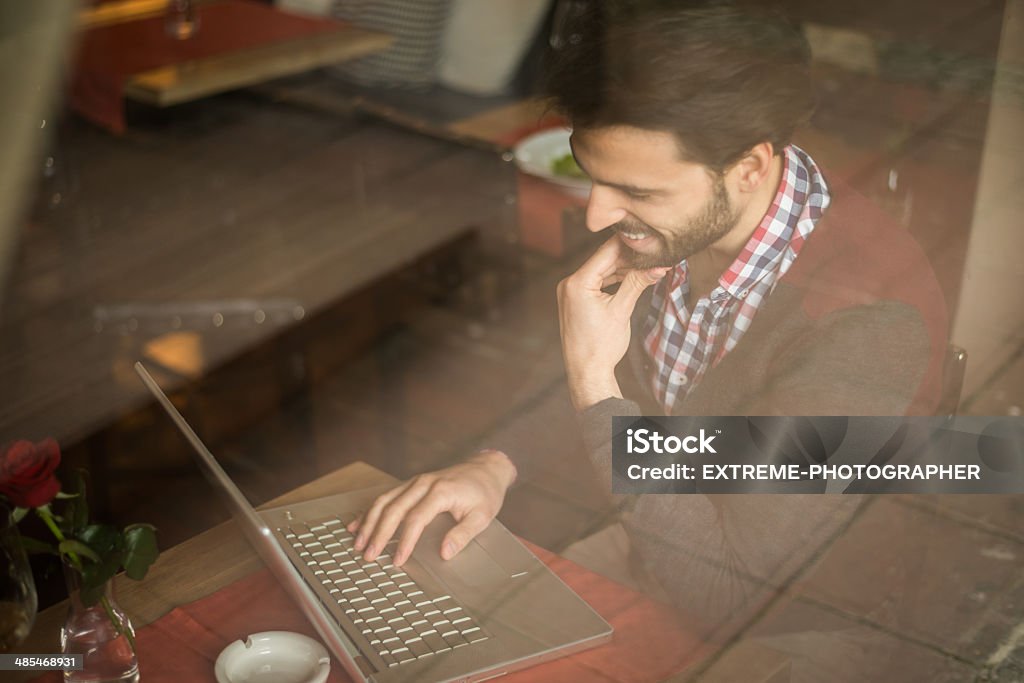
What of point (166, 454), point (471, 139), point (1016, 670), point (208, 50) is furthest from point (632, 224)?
point (208, 50)

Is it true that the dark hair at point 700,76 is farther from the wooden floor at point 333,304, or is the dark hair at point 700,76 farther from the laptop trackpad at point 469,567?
the laptop trackpad at point 469,567

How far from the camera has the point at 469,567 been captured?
947 millimetres

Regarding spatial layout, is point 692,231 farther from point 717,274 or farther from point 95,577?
point 95,577

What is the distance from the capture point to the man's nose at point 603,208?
836 millimetres

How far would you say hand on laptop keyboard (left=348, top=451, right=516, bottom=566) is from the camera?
0.95 metres

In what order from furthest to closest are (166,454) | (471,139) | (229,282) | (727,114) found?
1. (229,282)
2. (471,139)
3. (166,454)
4. (727,114)

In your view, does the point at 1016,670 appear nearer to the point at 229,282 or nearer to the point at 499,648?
the point at 499,648

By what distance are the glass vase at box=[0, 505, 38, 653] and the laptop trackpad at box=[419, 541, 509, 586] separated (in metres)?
0.33

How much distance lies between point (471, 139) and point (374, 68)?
52 cm

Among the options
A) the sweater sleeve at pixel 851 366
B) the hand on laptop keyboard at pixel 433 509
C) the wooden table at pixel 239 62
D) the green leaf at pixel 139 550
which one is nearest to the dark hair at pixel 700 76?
the sweater sleeve at pixel 851 366

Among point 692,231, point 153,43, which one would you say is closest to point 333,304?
point 153,43

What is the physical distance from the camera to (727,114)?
31.4 inches

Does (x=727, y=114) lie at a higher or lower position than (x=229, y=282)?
higher

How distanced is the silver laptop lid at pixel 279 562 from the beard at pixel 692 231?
12.6 inches
